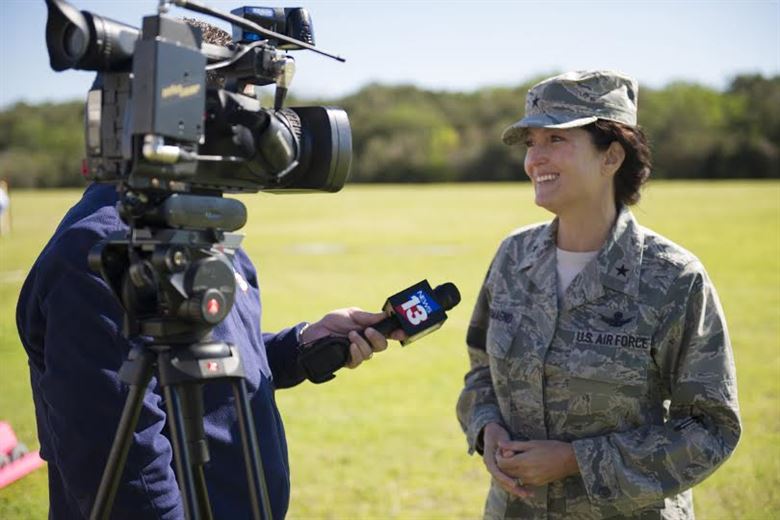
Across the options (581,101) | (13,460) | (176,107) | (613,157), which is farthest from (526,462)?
(13,460)

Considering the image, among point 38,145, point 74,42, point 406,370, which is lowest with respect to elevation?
point 38,145

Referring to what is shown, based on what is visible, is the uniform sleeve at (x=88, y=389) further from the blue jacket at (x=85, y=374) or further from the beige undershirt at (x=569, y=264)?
the beige undershirt at (x=569, y=264)

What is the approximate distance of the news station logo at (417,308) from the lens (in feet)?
8.64

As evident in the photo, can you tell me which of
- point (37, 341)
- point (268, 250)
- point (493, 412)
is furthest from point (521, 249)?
point (268, 250)

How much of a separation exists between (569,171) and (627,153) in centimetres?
29

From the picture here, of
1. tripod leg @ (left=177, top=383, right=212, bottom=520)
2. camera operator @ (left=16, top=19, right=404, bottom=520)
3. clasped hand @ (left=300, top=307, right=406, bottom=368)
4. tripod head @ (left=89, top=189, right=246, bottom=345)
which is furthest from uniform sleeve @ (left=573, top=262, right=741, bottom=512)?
tripod head @ (left=89, top=189, right=246, bottom=345)

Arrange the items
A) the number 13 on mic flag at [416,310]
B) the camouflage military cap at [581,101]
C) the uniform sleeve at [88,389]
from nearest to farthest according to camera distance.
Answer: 1. the uniform sleeve at [88,389]
2. the number 13 on mic flag at [416,310]
3. the camouflage military cap at [581,101]

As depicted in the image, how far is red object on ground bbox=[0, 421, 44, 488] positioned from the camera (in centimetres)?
564

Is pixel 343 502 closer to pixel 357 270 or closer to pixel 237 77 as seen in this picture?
pixel 237 77

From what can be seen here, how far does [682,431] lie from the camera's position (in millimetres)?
2855

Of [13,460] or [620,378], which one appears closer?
[620,378]

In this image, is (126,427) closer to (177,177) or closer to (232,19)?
(177,177)

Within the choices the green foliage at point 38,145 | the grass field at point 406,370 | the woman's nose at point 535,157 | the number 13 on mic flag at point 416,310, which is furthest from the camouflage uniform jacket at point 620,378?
the green foliage at point 38,145

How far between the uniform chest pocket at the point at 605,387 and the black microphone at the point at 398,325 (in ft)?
2.07
